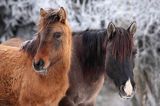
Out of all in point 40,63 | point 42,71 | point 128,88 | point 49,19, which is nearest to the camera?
point 40,63

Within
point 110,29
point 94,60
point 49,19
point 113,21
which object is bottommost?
point 113,21

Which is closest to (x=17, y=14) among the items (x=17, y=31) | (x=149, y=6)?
(x=17, y=31)

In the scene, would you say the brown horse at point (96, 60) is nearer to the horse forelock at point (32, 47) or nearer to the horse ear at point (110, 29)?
the horse ear at point (110, 29)

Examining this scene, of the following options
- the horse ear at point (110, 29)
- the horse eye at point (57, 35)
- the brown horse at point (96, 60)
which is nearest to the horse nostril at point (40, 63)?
the horse eye at point (57, 35)

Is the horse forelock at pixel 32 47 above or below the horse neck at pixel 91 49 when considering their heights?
above

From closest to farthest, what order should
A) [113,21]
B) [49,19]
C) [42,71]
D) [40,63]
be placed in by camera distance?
1. [40,63]
2. [42,71]
3. [49,19]
4. [113,21]

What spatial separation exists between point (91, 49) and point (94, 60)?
0.46 feet

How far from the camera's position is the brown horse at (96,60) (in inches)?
214

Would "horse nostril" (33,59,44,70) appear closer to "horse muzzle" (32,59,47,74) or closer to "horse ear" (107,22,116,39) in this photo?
"horse muzzle" (32,59,47,74)

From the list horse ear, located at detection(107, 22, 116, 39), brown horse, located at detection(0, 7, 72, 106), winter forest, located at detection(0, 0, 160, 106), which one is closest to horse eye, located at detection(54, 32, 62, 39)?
brown horse, located at detection(0, 7, 72, 106)

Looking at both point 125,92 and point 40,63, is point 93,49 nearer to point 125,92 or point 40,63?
point 125,92

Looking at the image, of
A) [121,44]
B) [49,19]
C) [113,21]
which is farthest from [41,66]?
→ [113,21]

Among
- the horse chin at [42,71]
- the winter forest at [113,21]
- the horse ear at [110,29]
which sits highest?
the horse ear at [110,29]

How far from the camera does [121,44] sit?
5.41m
